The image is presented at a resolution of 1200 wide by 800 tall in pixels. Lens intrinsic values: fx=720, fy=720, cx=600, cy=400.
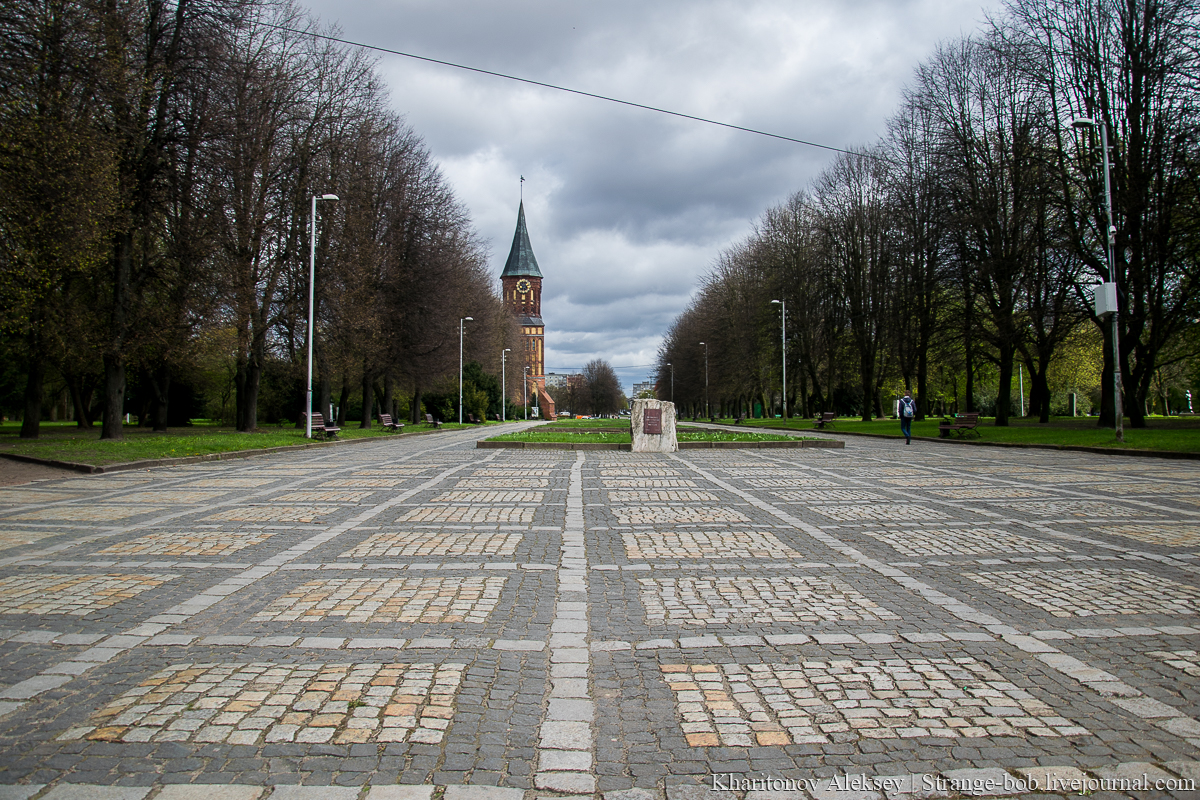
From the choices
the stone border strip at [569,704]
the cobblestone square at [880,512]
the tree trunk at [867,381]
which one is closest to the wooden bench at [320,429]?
the cobblestone square at [880,512]

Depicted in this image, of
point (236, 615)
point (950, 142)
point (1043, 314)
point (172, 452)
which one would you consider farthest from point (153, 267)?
point (1043, 314)

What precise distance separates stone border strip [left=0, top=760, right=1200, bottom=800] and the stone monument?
1811 centimetres

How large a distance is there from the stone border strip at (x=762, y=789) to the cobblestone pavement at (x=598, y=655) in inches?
0.4

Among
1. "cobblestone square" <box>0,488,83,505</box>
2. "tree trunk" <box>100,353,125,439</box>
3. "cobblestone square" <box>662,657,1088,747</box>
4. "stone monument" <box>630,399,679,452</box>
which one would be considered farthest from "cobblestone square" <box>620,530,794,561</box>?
"tree trunk" <box>100,353,125,439</box>

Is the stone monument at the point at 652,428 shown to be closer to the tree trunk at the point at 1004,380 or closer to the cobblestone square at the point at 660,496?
the cobblestone square at the point at 660,496

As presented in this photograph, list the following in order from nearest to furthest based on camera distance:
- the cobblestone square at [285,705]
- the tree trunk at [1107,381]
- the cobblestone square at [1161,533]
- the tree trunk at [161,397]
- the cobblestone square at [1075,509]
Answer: the cobblestone square at [285,705] < the cobblestone square at [1161,533] < the cobblestone square at [1075,509] < the tree trunk at [1107,381] < the tree trunk at [161,397]

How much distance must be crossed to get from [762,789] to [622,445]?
19.5 metres

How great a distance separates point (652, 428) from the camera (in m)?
21.0

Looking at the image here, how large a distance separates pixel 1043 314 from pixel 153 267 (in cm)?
3247

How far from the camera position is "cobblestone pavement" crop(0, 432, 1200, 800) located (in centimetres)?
273

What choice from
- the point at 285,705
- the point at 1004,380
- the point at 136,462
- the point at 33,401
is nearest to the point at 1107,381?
the point at 1004,380

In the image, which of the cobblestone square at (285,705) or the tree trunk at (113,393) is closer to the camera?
the cobblestone square at (285,705)

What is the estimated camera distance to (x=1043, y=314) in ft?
94.5

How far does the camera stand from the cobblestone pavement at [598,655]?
8.97 ft
